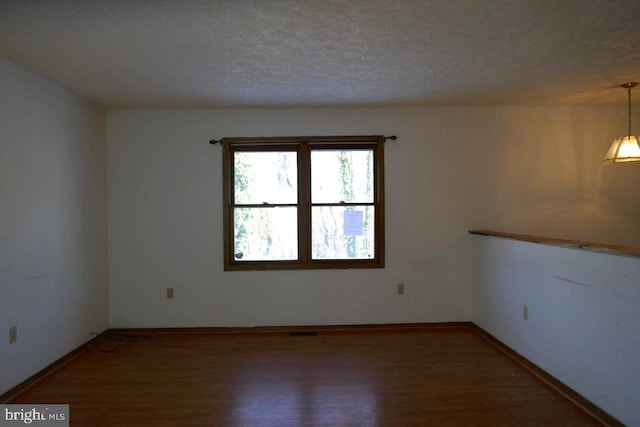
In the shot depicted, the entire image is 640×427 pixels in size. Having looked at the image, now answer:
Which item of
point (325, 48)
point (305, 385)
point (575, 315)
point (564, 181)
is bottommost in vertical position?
point (305, 385)

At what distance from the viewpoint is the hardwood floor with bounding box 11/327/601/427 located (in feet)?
7.68

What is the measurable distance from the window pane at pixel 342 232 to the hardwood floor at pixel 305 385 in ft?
2.95

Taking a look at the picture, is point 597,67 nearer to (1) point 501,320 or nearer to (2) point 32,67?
(1) point 501,320

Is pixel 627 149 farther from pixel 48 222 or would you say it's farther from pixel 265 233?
pixel 48 222

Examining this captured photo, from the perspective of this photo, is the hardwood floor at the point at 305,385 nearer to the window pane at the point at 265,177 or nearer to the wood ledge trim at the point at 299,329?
the wood ledge trim at the point at 299,329

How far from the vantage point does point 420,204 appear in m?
4.01

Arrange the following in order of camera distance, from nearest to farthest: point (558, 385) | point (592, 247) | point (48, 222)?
1. point (592, 247)
2. point (558, 385)
3. point (48, 222)

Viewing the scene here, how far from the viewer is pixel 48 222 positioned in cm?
307

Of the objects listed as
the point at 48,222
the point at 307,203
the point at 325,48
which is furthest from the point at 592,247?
the point at 48,222

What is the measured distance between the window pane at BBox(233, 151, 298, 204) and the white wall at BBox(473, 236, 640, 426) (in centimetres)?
217

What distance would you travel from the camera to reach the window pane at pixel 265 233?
404 centimetres

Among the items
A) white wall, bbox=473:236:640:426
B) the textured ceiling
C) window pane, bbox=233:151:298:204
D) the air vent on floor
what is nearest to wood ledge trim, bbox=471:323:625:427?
white wall, bbox=473:236:640:426

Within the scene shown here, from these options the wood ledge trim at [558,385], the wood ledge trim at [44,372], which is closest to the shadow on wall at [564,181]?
the wood ledge trim at [558,385]

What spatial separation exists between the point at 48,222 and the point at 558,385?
416 centimetres
